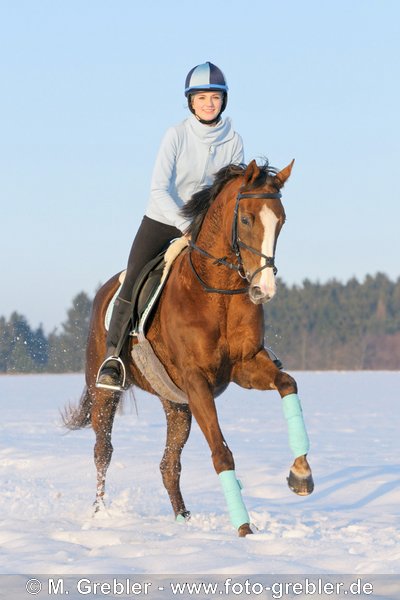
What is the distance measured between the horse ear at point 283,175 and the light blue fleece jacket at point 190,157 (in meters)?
1.17

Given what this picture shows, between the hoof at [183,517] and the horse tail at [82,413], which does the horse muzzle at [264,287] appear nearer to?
the hoof at [183,517]

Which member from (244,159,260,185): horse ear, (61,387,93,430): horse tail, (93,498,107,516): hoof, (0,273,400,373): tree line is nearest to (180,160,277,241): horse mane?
(244,159,260,185): horse ear

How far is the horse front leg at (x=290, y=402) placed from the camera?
22.1ft

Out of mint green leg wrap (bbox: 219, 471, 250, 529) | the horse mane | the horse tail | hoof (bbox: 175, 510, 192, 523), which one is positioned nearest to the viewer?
mint green leg wrap (bbox: 219, 471, 250, 529)

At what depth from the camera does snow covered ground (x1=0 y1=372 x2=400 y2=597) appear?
612 cm

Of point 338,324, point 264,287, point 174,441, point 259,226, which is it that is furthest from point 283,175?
point 338,324

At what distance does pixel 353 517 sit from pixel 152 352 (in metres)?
2.55

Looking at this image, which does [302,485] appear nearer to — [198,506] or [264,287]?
[264,287]

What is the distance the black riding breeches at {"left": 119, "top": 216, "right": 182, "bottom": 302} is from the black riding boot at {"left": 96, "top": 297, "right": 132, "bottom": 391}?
127mm

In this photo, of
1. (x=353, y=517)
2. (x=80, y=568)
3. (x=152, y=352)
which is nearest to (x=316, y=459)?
(x=353, y=517)

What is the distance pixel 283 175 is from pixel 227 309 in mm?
1103

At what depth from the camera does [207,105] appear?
767 cm

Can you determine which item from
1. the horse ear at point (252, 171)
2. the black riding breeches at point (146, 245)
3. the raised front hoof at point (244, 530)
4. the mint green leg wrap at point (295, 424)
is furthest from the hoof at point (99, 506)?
the horse ear at point (252, 171)

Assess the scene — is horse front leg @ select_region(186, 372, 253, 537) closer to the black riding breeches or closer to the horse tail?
the black riding breeches
